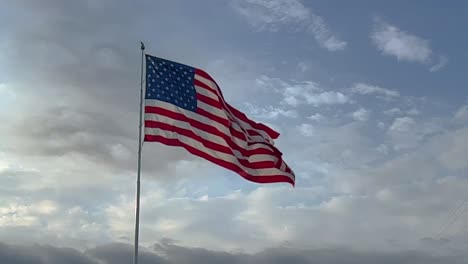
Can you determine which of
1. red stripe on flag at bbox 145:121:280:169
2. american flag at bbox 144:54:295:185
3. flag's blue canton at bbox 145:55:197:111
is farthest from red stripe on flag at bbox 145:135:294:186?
flag's blue canton at bbox 145:55:197:111

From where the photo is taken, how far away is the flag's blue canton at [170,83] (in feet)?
140

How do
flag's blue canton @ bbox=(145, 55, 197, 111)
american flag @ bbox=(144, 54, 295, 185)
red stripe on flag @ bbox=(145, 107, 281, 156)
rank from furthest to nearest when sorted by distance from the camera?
1. flag's blue canton @ bbox=(145, 55, 197, 111)
2. red stripe on flag @ bbox=(145, 107, 281, 156)
3. american flag @ bbox=(144, 54, 295, 185)

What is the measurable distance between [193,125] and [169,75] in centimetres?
327

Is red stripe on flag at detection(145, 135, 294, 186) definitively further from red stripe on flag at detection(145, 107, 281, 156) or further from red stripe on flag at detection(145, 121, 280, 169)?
red stripe on flag at detection(145, 107, 281, 156)

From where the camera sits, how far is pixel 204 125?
4416 cm

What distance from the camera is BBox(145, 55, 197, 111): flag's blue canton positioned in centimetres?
4278

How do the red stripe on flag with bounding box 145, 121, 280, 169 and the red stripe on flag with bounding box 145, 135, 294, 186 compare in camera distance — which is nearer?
the red stripe on flag with bounding box 145, 135, 294, 186

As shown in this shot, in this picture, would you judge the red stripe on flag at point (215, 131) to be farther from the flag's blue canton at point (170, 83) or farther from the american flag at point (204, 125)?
the flag's blue canton at point (170, 83)

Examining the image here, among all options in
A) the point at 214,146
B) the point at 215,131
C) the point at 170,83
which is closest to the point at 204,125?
the point at 215,131

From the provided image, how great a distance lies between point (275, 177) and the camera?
47.0 meters

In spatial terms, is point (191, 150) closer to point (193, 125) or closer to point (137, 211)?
point (193, 125)

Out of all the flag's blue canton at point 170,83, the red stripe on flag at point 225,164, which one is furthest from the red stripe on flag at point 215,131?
the red stripe on flag at point 225,164

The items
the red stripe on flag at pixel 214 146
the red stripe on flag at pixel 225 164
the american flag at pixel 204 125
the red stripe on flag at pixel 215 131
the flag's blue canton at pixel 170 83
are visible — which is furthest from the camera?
the flag's blue canton at pixel 170 83

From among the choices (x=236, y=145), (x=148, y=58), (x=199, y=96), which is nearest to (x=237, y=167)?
(x=236, y=145)
